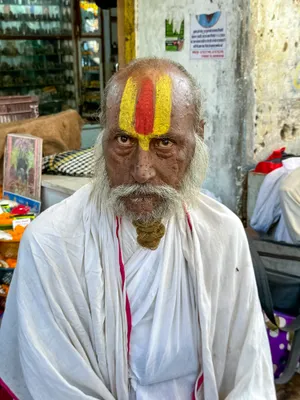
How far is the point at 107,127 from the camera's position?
1.37m

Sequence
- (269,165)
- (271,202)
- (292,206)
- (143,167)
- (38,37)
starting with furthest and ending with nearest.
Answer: (38,37)
(269,165)
(271,202)
(292,206)
(143,167)

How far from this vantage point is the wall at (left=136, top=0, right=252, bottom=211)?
3.61 meters

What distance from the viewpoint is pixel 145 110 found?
4.28 feet

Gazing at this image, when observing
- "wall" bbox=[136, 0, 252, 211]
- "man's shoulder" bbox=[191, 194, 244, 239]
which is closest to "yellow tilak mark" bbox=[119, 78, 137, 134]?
"man's shoulder" bbox=[191, 194, 244, 239]

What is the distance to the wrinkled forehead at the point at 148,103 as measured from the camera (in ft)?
4.28

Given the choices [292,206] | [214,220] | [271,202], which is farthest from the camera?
[271,202]

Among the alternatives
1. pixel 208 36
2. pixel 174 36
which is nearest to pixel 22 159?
pixel 174 36

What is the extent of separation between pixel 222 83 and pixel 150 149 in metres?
2.61

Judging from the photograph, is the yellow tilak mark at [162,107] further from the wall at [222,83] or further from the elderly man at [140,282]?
the wall at [222,83]

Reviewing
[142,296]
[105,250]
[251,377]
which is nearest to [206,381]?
[251,377]

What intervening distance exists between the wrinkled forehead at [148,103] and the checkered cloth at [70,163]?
7.67 ft

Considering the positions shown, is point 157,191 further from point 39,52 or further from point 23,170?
point 39,52

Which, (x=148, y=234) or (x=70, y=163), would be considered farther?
(x=70, y=163)

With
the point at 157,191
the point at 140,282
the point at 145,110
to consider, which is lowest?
the point at 140,282
